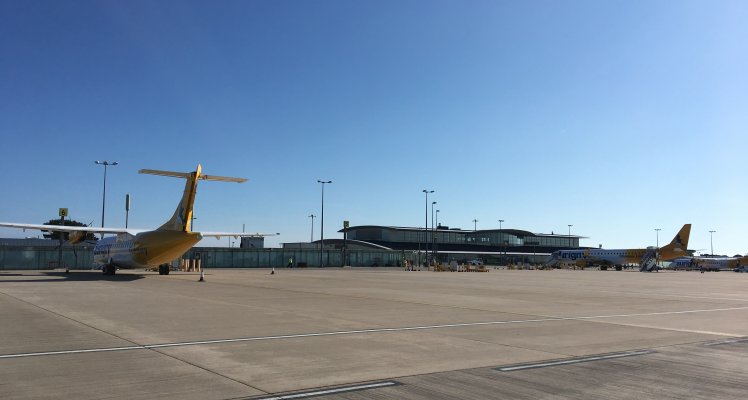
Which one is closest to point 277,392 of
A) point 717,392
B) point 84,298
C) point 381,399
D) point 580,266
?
point 381,399

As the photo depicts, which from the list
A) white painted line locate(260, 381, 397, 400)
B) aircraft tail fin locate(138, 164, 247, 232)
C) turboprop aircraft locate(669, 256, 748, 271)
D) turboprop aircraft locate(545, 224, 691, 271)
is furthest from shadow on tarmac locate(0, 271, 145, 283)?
turboprop aircraft locate(669, 256, 748, 271)

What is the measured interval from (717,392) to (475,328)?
273 inches

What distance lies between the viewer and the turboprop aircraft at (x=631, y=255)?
83.6 m

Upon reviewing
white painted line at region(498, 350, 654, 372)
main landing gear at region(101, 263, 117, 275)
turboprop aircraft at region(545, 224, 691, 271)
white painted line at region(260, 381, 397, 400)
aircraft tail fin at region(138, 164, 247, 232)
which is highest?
aircraft tail fin at region(138, 164, 247, 232)

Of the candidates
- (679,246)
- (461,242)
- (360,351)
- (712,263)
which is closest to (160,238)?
(360,351)

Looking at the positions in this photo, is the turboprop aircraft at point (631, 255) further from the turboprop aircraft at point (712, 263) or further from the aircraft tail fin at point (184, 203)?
the aircraft tail fin at point (184, 203)

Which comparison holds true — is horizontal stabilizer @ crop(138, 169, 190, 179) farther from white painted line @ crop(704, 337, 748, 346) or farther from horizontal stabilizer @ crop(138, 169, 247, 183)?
white painted line @ crop(704, 337, 748, 346)

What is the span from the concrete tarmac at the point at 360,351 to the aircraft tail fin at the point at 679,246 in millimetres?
74183

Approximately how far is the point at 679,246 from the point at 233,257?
215 ft

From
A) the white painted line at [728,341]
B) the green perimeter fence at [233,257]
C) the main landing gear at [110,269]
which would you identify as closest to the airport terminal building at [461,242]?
the green perimeter fence at [233,257]

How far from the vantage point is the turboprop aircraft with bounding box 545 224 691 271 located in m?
83.6

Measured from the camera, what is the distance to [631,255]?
9131 cm

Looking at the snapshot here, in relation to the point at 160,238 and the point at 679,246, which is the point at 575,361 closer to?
the point at 160,238

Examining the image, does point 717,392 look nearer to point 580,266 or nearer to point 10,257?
point 10,257
